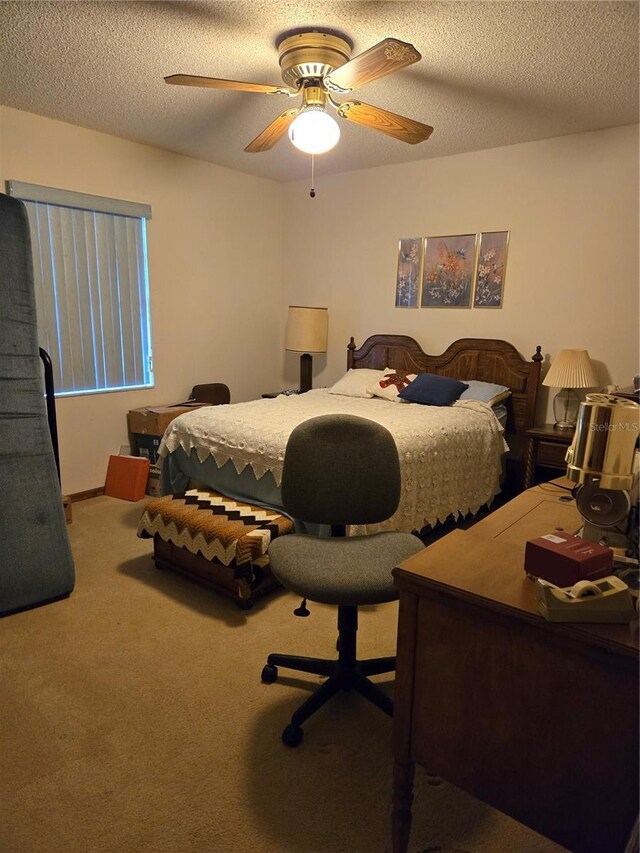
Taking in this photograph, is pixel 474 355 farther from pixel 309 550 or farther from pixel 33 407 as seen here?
pixel 33 407

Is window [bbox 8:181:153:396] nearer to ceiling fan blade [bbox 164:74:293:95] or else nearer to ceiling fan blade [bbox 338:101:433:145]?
ceiling fan blade [bbox 164:74:293:95]

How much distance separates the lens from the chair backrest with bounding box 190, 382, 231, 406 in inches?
185

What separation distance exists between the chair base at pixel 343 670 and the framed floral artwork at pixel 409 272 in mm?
3198

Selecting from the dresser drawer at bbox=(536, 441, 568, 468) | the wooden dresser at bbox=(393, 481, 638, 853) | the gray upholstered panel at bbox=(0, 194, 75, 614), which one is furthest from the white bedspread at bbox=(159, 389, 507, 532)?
the wooden dresser at bbox=(393, 481, 638, 853)

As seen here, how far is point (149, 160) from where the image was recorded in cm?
411

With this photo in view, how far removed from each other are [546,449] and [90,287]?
3.44 metres

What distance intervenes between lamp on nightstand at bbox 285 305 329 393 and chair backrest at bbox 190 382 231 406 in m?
0.72

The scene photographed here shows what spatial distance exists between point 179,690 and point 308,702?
52cm

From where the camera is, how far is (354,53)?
A: 8.53 ft

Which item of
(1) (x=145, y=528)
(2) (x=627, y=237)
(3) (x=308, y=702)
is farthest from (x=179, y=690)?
(2) (x=627, y=237)

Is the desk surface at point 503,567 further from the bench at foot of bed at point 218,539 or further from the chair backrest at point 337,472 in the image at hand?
the bench at foot of bed at point 218,539

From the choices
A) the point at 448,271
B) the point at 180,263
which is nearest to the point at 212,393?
the point at 180,263

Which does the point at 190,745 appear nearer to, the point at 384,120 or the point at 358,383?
the point at 384,120

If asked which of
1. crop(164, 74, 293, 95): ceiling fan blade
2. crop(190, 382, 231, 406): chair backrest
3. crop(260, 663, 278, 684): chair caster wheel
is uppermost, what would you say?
crop(164, 74, 293, 95): ceiling fan blade
